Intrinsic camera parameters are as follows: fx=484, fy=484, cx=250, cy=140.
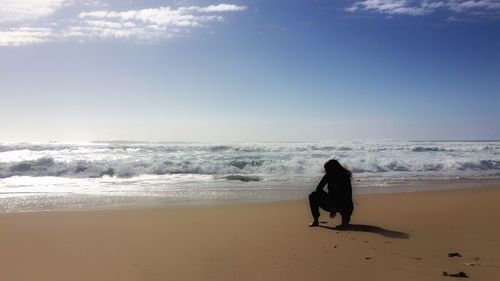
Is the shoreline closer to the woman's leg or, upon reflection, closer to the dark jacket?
the woman's leg

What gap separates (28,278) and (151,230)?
2.59 metres

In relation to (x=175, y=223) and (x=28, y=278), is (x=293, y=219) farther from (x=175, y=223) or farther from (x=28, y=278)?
(x=28, y=278)

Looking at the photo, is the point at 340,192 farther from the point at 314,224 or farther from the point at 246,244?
the point at 246,244

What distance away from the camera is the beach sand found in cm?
494

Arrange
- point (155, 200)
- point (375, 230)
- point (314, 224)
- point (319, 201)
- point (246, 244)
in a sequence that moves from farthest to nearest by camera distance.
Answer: point (155, 200), point (319, 201), point (314, 224), point (375, 230), point (246, 244)

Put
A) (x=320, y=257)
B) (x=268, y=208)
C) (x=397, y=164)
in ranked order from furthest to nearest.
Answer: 1. (x=397, y=164)
2. (x=268, y=208)
3. (x=320, y=257)

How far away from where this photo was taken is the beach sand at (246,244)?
494cm

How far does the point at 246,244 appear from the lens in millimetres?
6293

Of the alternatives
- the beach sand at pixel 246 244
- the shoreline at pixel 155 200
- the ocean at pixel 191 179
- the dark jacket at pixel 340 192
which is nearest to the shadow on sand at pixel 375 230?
the beach sand at pixel 246 244

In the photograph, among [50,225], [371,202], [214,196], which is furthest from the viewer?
[214,196]

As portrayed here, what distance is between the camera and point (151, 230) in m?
7.38

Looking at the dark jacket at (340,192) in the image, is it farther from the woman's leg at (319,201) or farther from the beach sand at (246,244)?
the beach sand at (246,244)

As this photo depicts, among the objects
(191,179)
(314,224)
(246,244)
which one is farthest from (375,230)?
(191,179)

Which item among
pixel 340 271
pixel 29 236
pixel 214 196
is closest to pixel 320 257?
pixel 340 271
